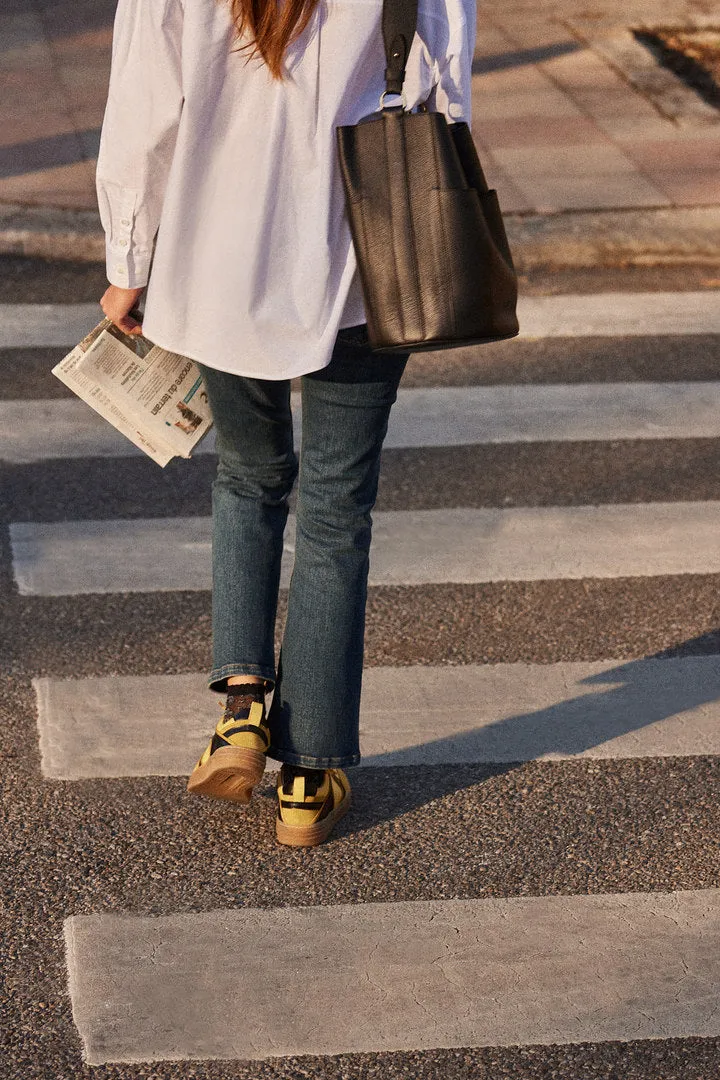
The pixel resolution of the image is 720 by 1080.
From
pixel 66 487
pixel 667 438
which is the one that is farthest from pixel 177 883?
pixel 667 438

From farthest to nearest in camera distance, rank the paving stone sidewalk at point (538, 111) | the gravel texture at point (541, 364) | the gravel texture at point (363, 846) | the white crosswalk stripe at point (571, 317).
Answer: the paving stone sidewalk at point (538, 111) → the white crosswalk stripe at point (571, 317) → the gravel texture at point (541, 364) → the gravel texture at point (363, 846)

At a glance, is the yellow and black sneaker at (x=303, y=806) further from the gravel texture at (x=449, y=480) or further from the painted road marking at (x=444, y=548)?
the gravel texture at (x=449, y=480)

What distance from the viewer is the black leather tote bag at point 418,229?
2.56m

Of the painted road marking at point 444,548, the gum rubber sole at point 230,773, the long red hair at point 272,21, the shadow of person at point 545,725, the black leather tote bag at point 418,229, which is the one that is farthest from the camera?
the painted road marking at point 444,548

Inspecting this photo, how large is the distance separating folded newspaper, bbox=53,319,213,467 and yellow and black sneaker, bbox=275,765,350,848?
0.69 m

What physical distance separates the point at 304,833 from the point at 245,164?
131 centimetres

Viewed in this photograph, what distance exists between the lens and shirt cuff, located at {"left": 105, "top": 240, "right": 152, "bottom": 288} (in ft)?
9.14

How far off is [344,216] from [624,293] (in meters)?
4.63

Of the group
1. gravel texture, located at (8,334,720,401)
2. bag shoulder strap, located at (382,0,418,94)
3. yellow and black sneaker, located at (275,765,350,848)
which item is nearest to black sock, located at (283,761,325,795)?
yellow and black sneaker, located at (275,765,350,848)

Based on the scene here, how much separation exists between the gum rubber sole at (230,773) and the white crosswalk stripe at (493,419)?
225 cm

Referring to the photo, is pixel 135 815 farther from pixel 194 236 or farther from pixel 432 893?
pixel 194 236

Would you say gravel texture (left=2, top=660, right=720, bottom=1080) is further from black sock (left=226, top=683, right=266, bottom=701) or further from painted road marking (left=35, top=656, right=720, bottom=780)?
black sock (left=226, top=683, right=266, bottom=701)

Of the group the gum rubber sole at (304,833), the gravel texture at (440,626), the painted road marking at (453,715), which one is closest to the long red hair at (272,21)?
the gum rubber sole at (304,833)

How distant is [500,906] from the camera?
2.97 meters
